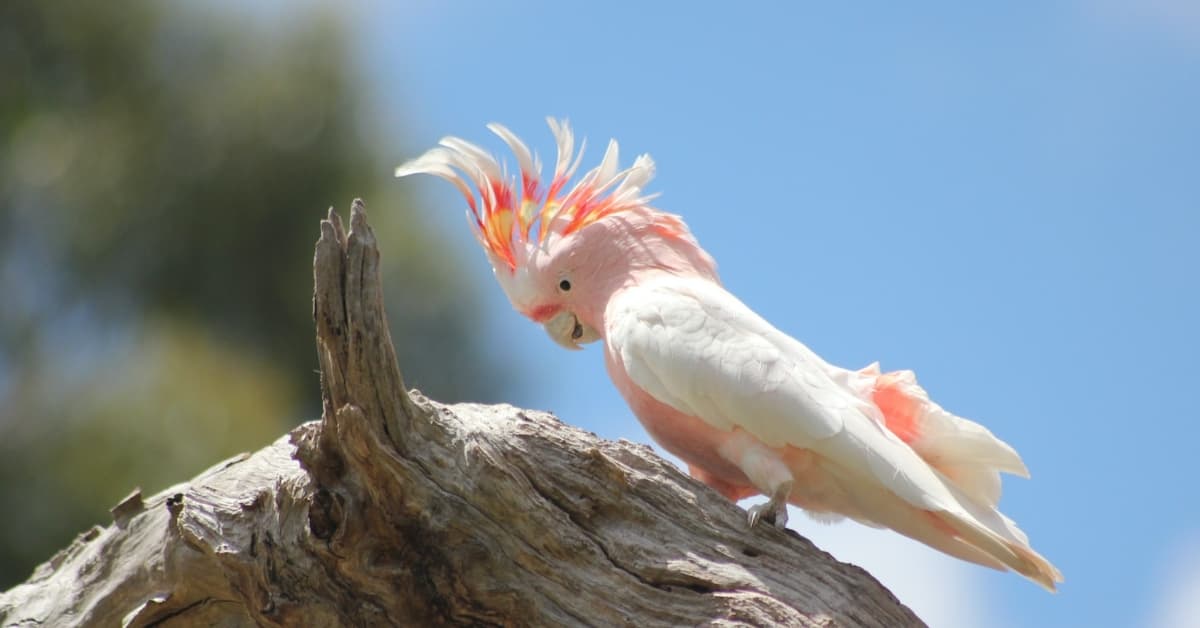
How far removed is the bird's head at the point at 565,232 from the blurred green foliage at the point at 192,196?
10.3m

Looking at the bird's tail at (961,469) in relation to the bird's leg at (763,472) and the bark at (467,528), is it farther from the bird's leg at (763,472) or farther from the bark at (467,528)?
the bird's leg at (763,472)

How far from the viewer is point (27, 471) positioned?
11875 millimetres

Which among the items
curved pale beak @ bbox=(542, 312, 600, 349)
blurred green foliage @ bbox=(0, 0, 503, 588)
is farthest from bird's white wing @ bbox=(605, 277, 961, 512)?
blurred green foliage @ bbox=(0, 0, 503, 588)

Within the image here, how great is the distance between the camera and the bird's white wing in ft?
12.0

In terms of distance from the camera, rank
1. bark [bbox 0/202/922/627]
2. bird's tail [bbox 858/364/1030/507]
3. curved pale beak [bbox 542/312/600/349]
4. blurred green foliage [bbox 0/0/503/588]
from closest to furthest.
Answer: bark [bbox 0/202/922/627] → bird's tail [bbox 858/364/1030/507] → curved pale beak [bbox 542/312/600/349] → blurred green foliage [bbox 0/0/503/588]

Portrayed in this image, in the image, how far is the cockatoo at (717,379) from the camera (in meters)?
3.69

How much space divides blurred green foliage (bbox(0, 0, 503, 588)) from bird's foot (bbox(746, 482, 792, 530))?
1129cm

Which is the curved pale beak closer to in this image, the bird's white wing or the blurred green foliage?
the bird's white wing

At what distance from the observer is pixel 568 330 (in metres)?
4.37

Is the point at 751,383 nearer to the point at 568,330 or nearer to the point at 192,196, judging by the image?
the point at 568,330

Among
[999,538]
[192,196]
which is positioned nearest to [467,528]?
[999,538]

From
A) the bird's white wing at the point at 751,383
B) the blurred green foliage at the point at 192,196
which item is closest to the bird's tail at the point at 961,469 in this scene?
the bird's white wing at the point at 751,383

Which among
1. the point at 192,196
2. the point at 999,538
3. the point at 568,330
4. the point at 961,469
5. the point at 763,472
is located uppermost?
the point at 192,196

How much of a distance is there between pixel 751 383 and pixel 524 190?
4.00ft
